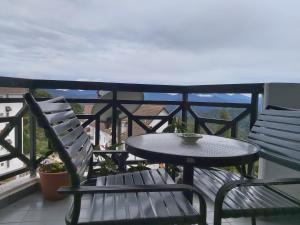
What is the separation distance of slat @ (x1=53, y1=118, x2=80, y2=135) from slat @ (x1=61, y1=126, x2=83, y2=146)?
0.03m

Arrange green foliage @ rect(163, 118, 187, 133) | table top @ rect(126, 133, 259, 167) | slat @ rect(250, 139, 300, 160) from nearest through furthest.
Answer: table top @ rect(126, 133, 259, 167)
slat @ rect(250, 139, 300, 160)
green foliage @ rect(163, 118, 187, 133)

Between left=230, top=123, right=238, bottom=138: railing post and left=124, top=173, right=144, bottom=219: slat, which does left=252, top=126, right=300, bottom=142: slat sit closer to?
left=230, top=123, right=238, bottom=138: railing post

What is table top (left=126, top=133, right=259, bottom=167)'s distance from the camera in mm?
1266

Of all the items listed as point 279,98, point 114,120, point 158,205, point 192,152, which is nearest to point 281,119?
point 279,98

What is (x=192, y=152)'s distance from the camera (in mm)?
1362

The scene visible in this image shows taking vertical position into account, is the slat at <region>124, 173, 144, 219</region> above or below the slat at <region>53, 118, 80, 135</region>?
below

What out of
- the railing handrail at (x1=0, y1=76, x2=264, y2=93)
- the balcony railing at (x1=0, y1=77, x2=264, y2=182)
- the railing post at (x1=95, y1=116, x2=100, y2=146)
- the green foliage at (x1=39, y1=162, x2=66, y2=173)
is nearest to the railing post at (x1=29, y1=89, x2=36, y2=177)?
the balcony railing at (x1=0, y1=77, x2=264, y2=182)

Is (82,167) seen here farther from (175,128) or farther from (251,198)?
(175,128)

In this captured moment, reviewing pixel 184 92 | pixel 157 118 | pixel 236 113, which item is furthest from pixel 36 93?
pixel 236 113

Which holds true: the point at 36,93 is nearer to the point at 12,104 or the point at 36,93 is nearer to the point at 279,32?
the point at 12,104

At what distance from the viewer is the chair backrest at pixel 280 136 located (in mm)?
1566

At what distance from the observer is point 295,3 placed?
2979 millimetres

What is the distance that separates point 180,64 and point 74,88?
252 cm

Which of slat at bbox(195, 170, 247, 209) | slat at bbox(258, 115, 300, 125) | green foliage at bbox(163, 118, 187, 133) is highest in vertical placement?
slat at bbox(258, 115, 300, 125)
